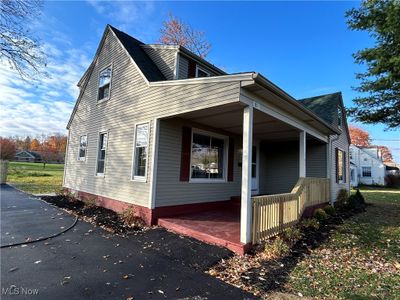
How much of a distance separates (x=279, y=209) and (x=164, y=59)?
6.57m

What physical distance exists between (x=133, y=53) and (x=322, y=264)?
28.9 feet

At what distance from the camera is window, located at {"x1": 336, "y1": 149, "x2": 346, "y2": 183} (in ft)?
42.7

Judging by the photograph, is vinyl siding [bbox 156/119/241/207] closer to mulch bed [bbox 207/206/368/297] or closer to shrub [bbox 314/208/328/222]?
mulch bed [bbox 207/206/368/297]

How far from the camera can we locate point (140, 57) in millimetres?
9469

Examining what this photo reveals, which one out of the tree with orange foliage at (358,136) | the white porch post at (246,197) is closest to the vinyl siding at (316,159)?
the white porch post at (246,197)

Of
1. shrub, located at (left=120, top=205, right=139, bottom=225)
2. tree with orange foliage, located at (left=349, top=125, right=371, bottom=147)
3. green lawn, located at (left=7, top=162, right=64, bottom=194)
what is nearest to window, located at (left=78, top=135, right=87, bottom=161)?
green lawn, located at (left=7, top=162, right=64, bottom=194)

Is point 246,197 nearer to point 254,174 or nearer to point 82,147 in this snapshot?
point 254,174

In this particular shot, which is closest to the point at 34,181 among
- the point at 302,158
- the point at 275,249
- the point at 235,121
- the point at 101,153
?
the point at 101,153

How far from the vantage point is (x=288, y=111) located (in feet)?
24.0

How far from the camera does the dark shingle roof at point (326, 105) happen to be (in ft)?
42.7

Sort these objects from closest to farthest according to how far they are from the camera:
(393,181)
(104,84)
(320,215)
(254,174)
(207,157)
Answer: (320,215) → (207,157) → (104,84) → (254,174) → (393,181)

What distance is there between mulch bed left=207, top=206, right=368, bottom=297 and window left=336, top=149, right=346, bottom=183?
8089 millimetres

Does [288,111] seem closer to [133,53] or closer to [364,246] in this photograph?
[364,246]

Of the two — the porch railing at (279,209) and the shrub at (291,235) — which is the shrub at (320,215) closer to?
the porch railing at (279,209)
